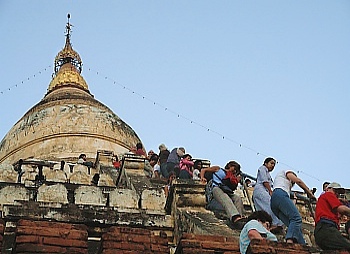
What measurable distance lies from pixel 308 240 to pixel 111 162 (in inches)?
389

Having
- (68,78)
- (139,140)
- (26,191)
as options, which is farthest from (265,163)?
(68,78)

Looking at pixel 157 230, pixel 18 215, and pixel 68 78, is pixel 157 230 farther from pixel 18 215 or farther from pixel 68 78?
pixel 68 78

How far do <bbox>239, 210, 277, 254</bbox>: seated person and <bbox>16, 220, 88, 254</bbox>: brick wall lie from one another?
4.71 ft

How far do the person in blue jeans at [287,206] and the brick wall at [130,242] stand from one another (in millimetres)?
2384

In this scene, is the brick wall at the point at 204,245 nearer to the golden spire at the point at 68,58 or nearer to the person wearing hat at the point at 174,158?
the person wearing hat at the point at 174,158

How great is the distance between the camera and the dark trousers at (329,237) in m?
8.34

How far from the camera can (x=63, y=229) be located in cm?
730

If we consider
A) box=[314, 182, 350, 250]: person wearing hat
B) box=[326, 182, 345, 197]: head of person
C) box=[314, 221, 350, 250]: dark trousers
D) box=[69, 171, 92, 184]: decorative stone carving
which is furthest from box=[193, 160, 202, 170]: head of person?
box=[314, 221, 350, 250]: dark trousers

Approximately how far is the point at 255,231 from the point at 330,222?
4.27 ft

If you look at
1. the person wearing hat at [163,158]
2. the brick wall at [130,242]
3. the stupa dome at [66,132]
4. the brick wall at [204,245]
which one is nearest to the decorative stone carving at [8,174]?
the person wearing hat at [163,158]

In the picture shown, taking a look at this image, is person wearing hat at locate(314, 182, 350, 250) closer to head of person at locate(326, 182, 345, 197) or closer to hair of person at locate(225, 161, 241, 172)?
head of person at locate(326, 182, 345, 197)

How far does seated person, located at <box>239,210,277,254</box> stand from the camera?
765 centimetres

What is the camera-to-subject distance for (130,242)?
7.50 metres

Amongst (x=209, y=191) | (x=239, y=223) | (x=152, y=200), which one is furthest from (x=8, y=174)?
(x=239, y=223)
